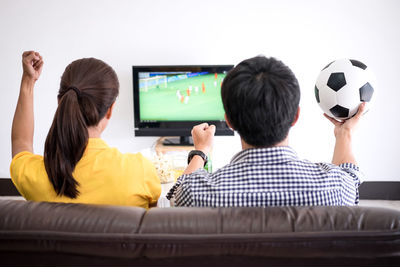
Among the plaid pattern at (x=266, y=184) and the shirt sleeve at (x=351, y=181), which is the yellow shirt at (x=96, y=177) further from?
the shirt sleeve at (x=351, y=181)

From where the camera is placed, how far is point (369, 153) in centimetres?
323

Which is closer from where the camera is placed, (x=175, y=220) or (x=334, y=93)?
(x=175, y=220)

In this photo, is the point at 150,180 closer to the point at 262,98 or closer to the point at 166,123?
the point at 262,98

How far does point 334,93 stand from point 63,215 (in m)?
1.25

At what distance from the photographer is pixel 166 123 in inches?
124

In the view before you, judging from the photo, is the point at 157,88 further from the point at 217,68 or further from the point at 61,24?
the point at 61,24

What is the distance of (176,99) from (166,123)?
26cm

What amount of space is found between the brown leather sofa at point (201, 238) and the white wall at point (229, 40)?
8.78ft

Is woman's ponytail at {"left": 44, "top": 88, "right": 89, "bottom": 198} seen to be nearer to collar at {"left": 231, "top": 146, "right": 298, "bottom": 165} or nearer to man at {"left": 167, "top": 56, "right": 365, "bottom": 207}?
man at {"left": 167, "top": 56, "right": 365, "bottom": 207}

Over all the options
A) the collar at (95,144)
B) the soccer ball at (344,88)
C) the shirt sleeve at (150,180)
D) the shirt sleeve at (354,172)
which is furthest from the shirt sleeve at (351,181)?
the collar at (95,144)

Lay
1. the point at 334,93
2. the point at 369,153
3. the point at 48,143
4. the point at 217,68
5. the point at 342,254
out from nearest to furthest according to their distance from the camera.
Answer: the point at 342,254 → the point at 48,143 → the point at 334,93 → the point at 217,68 → the point at 369,153

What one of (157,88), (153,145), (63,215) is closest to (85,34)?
(157,88)

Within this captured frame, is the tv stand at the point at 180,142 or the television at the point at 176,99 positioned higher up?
the television at the point at 176,99

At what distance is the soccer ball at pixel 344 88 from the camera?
4.58 feet
